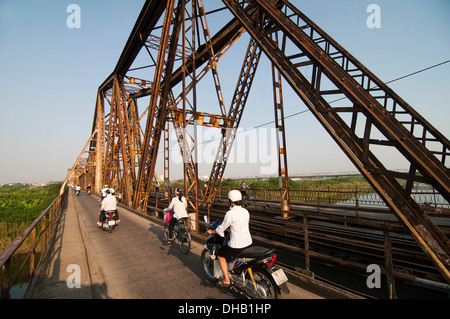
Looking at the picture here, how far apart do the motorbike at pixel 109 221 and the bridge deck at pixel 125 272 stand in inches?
32.5

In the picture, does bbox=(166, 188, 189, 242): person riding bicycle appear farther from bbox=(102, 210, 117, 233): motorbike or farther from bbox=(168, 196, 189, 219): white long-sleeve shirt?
bbox=(102, 210, 117, 233): motorbike

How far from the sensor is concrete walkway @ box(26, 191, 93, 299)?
406cm

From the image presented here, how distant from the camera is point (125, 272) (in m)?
5.07

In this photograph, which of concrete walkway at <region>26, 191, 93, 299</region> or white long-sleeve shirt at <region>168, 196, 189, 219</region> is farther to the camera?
white long-sleeve shirt at <region>168, 196, 189, 219</region>

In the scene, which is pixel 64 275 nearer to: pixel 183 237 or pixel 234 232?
pixel 183 237

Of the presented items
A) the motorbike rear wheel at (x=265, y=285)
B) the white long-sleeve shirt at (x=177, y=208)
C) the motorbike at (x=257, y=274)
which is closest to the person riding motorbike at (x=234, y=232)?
the motorbike at (x=257, y=274)

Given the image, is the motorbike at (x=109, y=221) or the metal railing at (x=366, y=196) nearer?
the motorbike at (x=109, y=221)

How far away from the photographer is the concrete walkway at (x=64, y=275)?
4.06 metres

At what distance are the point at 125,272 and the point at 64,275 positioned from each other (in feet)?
4.15

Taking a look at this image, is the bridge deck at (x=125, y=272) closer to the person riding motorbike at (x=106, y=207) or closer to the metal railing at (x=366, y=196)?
the person riding motorbike at (x=106, y=207)

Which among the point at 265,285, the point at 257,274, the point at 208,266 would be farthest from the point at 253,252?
the point at 208,266

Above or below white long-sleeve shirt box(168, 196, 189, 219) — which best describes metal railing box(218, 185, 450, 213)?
below

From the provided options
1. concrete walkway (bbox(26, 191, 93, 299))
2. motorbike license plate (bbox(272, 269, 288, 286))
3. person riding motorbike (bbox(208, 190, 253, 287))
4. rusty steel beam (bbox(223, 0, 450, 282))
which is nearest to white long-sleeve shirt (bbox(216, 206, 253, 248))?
person riding motorbike (bbox(208, 190, 253, 287))
